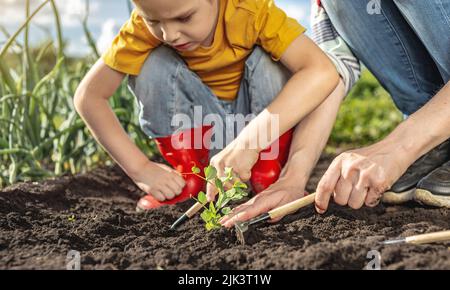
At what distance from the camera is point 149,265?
1403mm

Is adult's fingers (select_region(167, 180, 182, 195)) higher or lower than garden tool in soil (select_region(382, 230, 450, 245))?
higher

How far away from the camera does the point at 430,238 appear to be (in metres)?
1.45

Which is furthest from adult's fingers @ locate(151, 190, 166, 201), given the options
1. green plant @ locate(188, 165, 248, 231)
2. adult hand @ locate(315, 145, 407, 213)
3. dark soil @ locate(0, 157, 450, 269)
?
adult hand @ locate(315, 145, 407, 213)

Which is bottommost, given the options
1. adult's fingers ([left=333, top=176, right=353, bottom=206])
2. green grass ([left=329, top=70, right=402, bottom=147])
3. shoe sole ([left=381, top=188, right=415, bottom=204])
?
green grass ([left=329, top=70, right=402, bottom=147])

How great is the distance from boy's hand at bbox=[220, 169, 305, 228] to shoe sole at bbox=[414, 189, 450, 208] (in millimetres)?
379

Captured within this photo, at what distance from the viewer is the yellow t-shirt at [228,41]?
2.05 meters

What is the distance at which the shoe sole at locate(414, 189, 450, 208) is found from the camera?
Answer: 1984mm

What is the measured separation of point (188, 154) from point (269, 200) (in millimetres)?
517

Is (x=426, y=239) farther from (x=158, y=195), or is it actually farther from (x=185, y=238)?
(x=158, y=195)

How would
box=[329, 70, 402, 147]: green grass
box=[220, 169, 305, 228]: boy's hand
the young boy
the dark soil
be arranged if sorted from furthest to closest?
box=[329, 70, 402, 147]: green grass
the young boy
box=[220, 169, 305, 228]: boy's hand
the dark soil

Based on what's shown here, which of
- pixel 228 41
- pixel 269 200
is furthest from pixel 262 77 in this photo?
pixel 269 200

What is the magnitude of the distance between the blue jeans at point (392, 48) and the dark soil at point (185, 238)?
0.44m

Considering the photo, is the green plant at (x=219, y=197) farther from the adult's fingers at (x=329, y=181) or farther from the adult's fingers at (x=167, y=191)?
the adult's fingers at (x=167, y=191)

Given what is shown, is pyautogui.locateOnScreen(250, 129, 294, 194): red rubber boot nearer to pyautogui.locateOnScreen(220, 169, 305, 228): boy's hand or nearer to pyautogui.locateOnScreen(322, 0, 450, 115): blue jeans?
pyautogui.locateOnScreen(220, 169, 305, 228): boy's hand
